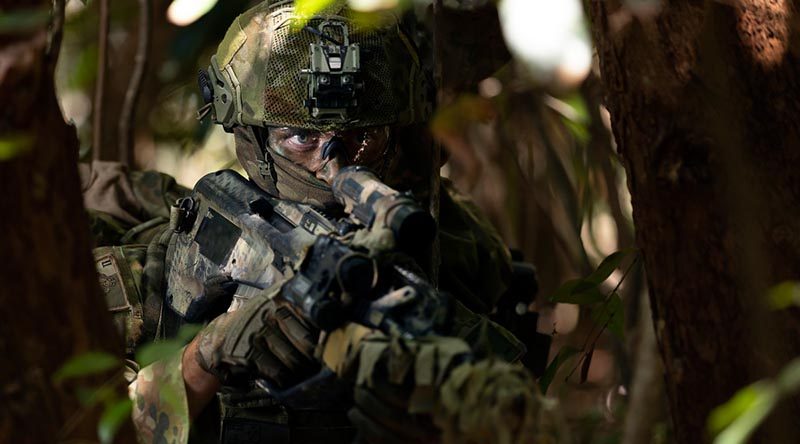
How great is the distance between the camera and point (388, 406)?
2.06 m

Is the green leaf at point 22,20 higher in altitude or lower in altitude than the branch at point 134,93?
higher

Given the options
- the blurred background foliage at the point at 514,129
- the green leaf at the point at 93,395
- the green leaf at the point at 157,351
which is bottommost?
the blurred background foliage at the point at 514,129

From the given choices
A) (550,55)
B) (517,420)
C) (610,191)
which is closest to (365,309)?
(517,420)

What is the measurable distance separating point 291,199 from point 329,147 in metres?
0.15

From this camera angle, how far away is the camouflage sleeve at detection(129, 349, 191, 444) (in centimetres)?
264

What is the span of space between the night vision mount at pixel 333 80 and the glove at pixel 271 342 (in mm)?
609

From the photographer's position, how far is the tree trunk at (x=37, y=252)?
1588 millimetres

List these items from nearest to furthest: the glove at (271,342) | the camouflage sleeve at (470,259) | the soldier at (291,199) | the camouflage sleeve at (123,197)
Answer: the glove at (271,342)
the soldier at (291,199)
the camouflage sleeve at (470,259)
the camouflage sleeve at (123,197)

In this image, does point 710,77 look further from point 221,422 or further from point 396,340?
point 221,422

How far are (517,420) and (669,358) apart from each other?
434mm

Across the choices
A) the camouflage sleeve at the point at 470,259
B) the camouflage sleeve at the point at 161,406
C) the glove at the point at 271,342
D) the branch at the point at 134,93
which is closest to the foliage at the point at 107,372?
the glove at the point at 271,342

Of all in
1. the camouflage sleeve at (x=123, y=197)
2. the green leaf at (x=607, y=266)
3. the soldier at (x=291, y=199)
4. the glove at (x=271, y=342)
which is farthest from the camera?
the camouflage sleeve at (x=123, y=197)

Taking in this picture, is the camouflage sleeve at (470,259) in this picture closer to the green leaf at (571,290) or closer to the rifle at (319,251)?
the green leaf at (571,290)

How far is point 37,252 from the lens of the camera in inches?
63.8
